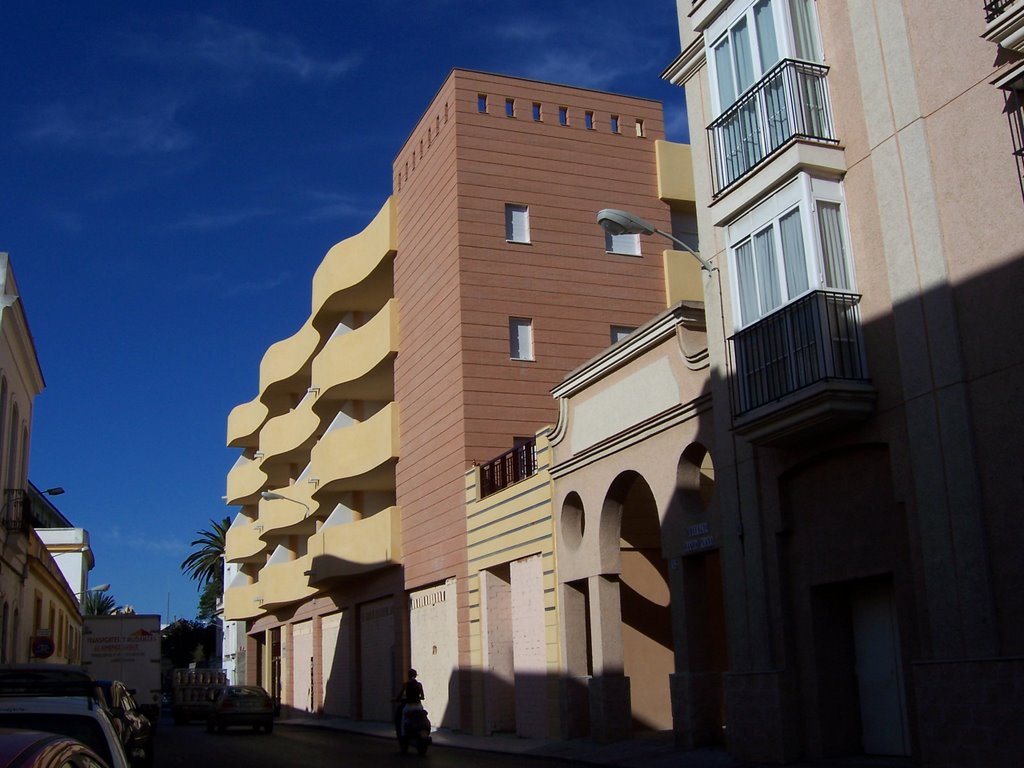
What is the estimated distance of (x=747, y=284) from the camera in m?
17.0

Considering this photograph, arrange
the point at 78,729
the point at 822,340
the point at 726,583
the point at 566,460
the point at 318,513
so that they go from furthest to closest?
the point at 318,513
the point at 566,460
the point at 726,583
the point at 822,340
the point at 78,729

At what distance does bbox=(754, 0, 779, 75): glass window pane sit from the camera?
54.7 ft

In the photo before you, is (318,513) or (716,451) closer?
(716,451)

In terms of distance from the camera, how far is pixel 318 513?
144 ft

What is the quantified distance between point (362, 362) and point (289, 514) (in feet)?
40.2

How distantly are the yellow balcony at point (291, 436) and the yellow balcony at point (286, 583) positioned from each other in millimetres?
4609

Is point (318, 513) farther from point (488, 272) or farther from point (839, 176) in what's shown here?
point (839, 176)

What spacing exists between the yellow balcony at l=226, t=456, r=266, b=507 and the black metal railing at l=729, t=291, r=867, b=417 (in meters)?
38.8

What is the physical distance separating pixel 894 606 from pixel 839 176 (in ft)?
18.7

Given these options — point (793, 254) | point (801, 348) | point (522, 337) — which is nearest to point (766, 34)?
point (793, 254)

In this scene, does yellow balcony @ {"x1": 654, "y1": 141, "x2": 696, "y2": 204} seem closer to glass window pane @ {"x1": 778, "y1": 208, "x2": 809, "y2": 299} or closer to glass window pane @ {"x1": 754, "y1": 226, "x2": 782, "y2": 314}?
glass window pane @ {"x1": 754, "y1": 226, "x2": 782, "y2": 314}

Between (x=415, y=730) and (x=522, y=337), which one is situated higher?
(x=522, y=337)

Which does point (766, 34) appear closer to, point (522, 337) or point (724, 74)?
point (724, 74)

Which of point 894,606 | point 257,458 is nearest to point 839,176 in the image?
point 894,606
